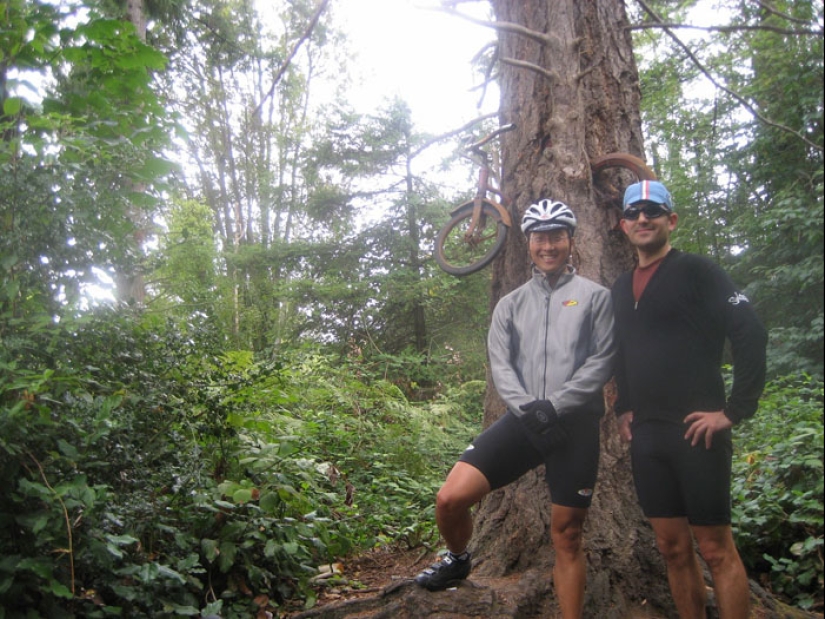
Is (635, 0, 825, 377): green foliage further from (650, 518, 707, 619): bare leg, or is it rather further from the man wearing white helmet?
(650, 518, 707, 619): bare leg

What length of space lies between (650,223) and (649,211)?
0.05 metres

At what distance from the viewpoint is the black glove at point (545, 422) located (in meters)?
2.81

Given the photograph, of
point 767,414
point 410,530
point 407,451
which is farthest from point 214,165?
point 767,414

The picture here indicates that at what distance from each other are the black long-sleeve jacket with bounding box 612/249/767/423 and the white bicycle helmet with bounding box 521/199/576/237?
487 millimetres

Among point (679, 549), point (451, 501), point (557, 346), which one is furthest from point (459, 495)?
point (679, 549)

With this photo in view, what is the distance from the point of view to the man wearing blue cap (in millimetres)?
2480

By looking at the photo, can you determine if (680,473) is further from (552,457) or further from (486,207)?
(486,207)

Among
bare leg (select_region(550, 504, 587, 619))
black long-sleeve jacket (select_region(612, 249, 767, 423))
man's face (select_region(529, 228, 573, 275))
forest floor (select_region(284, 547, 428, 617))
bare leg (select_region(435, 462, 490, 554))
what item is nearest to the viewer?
black long-sleeve jacket (select_region(612, 249, 767, 423))

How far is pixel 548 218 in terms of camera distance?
119 inches

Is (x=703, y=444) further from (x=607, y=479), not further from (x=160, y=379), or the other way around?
(x=160, y=379)

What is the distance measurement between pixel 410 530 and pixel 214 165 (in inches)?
→ 785

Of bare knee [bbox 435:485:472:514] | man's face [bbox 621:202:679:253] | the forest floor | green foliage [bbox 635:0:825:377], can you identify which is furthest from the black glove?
the forest floor

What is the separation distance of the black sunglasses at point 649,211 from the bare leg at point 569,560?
129 centimetres

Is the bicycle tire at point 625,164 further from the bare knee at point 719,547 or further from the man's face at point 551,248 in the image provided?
the bare knee at point 719,547
